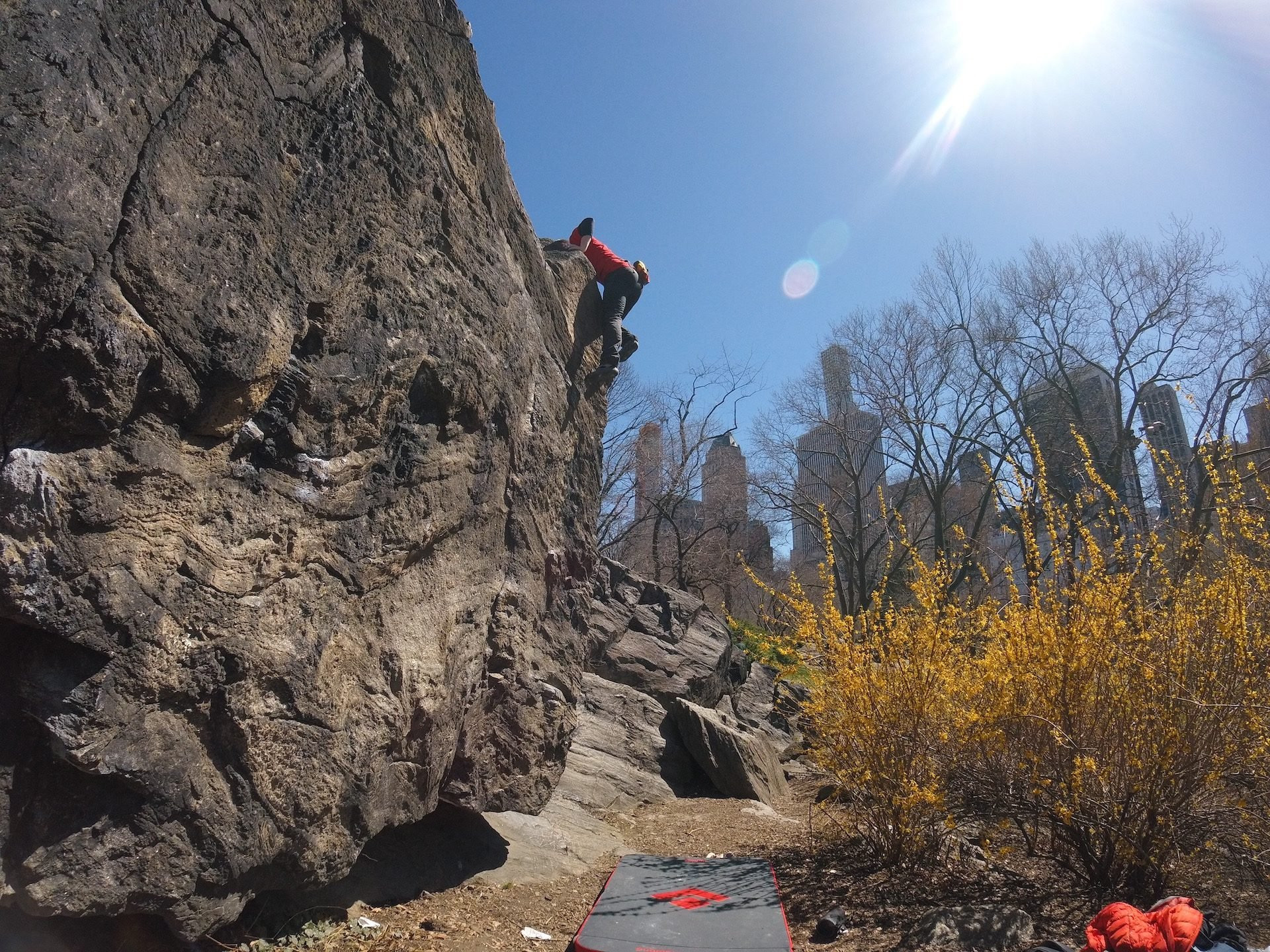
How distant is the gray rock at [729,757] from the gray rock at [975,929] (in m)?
4.27

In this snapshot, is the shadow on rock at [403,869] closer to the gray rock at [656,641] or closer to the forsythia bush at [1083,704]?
the forsythia bush at [1083,704]

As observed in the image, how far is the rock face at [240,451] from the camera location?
244cm

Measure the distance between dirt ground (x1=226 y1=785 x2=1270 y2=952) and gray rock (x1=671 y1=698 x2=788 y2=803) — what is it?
2436 millimetres

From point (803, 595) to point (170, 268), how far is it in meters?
3.84

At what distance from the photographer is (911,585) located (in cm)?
475

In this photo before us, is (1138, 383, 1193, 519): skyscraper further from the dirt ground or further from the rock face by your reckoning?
the rock face

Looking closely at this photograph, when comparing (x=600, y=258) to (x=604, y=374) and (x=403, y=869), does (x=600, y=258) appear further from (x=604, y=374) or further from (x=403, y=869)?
(x=403, y=869)

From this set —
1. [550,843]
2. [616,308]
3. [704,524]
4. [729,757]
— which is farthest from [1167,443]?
[704,524]

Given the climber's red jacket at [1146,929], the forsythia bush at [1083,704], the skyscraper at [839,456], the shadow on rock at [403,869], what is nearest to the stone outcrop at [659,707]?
the shadow on rock at [403,869]

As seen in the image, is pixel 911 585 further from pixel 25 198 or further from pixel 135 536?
pixel 25 198

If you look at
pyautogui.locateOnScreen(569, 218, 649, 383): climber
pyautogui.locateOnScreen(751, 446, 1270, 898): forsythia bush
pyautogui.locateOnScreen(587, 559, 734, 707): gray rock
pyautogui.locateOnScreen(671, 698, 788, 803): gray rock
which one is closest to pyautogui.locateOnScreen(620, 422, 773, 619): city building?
pyautogui.locateOnScreen(587, 559, 734, 707): gray rock

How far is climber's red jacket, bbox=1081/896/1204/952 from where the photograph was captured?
2877mm

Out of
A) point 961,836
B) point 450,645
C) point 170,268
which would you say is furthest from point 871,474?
point 170,268

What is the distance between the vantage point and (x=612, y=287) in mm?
6734
